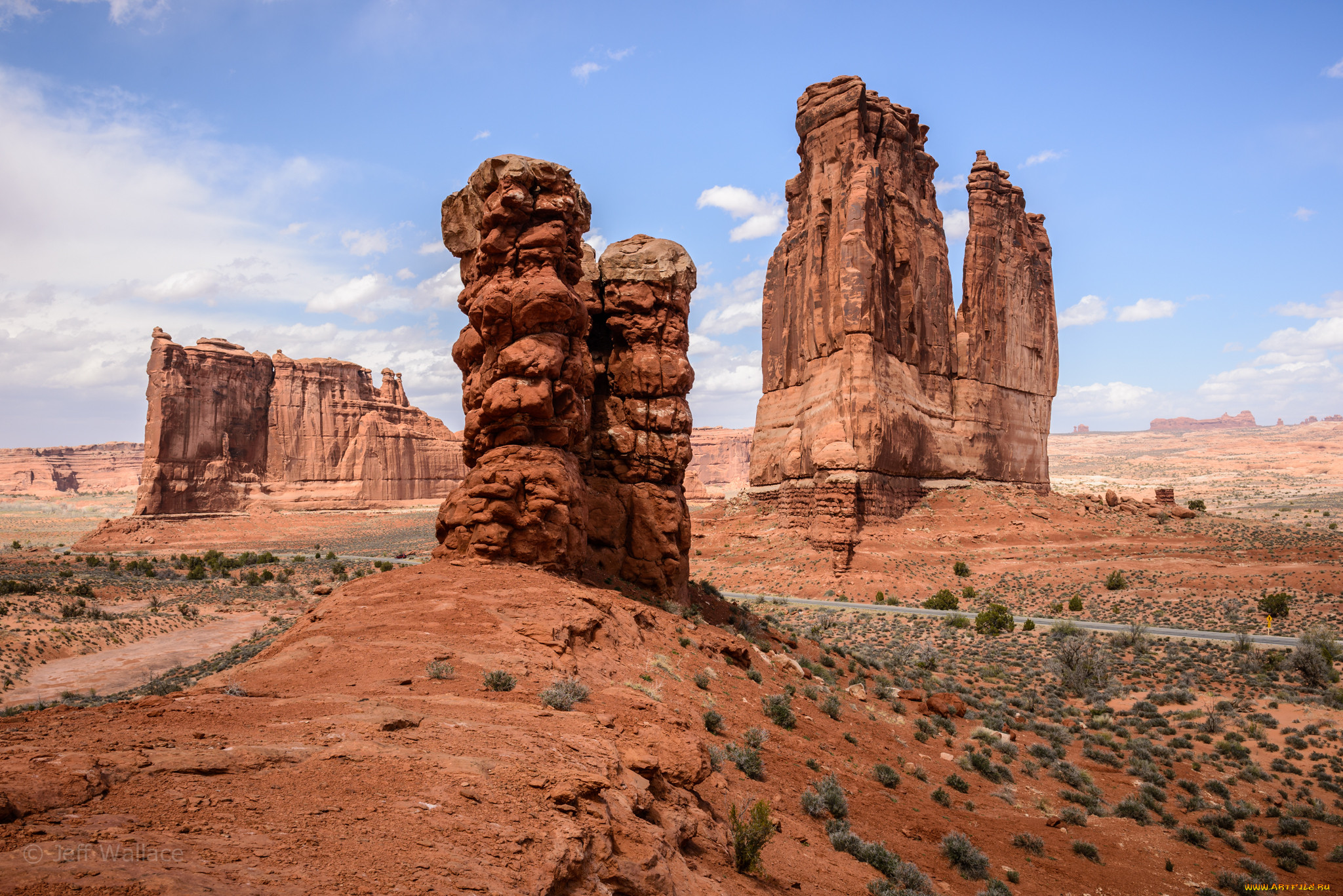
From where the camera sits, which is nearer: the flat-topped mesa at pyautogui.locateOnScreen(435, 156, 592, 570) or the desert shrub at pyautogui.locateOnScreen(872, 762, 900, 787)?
the desert shrub at pyautogui.locateOnScreen(872, 762, 900, 787)

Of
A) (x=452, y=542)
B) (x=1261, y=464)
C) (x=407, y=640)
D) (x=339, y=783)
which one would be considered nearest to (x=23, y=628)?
(x=452, y=542)

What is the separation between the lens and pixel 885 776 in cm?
1227

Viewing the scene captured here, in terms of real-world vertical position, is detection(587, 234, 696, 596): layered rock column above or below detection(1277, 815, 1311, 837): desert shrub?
above

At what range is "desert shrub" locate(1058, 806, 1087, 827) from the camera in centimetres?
1246

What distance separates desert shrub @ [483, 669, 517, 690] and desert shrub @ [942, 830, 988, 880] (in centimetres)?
667

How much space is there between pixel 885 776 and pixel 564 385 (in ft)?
31.5

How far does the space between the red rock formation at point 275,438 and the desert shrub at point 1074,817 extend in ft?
268

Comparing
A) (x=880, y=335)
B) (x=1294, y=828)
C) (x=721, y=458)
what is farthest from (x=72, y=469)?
(x=1294, y=828)

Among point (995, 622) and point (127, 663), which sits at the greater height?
point (127, 663)

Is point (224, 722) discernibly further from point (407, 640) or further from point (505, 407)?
point (505, 407)

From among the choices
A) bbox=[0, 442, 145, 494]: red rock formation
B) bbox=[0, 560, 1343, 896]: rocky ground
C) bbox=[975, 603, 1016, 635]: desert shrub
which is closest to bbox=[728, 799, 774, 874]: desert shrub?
bbox=[0, 560, 1343, 896]: rocky ground

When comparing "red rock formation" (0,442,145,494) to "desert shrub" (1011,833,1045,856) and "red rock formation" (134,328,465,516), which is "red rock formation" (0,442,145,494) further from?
"desert shrub" (1011,833,1045,856)

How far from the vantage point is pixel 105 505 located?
112188 mm

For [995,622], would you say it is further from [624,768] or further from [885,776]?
[624,768]
